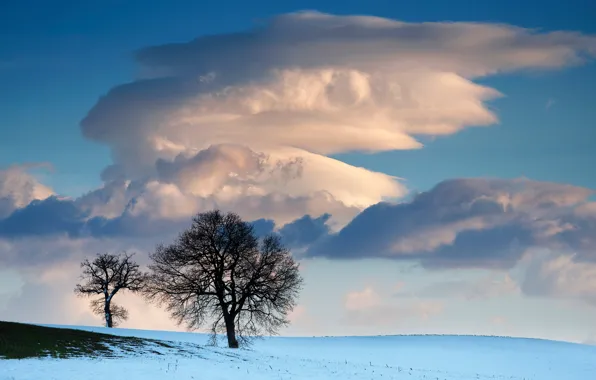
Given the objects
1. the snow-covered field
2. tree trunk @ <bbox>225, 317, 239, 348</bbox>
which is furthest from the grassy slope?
tree trunk @ <bbox>225, 317, 239, 348</bbox>

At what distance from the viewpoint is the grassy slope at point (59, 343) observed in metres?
44.6

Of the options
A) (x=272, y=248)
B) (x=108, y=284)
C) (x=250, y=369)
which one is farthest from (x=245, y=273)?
(x=108, y=284)

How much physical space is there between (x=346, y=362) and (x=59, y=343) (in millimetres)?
19508

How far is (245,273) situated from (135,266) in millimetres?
18767

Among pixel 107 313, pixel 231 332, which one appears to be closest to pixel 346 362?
pixel 231 332

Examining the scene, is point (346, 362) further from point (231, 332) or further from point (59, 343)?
point (59, 343)

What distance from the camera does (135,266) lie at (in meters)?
75.4

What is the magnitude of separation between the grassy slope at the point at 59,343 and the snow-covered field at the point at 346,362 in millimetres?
2211

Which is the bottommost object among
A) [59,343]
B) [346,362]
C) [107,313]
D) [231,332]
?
[346,362]

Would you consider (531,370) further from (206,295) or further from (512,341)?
(206,295)

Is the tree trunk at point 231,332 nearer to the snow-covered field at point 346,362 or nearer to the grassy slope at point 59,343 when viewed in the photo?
the snow-covered field at point 346,362

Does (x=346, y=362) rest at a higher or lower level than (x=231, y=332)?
lower

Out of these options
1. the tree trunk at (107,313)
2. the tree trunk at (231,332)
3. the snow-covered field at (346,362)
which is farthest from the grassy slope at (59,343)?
the tree trunk at (107,313)

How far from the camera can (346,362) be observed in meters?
55.1
